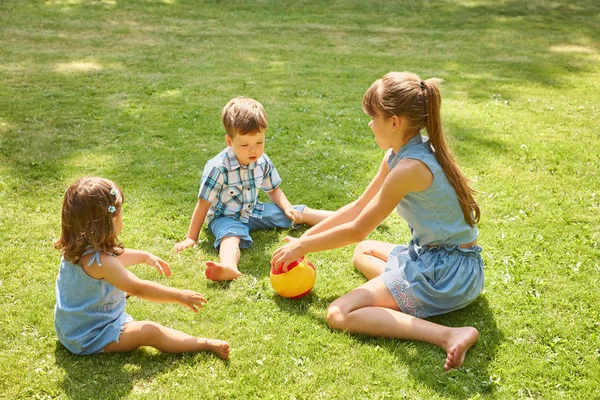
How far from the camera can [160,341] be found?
348 cm

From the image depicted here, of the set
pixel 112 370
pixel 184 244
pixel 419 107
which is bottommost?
pixel 112 370

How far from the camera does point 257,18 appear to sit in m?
14.8

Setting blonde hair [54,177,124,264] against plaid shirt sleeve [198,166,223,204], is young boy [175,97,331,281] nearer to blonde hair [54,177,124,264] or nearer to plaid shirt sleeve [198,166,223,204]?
plaid shirt sleeve [198,166,223,204]

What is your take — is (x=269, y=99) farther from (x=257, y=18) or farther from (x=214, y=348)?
(x=257, y=18)

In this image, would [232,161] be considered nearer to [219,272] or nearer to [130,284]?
[219,272]

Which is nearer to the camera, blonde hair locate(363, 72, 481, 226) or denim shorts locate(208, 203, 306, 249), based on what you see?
blonde hair locate(363, 72, 481, 226)

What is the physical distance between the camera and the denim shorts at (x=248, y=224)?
4762 millimetres

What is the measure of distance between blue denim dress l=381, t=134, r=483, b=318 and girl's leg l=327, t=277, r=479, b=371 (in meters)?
0.10

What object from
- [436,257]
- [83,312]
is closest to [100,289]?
[83,312]

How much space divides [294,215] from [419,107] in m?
1.85

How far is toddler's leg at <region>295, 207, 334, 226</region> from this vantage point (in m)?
5.16

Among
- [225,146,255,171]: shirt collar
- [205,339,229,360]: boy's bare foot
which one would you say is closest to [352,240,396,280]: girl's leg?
[225,146,255,171]: shirt collar

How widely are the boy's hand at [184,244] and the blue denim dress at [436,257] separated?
65.0 inches

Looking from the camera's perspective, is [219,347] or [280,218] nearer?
[219,347]
